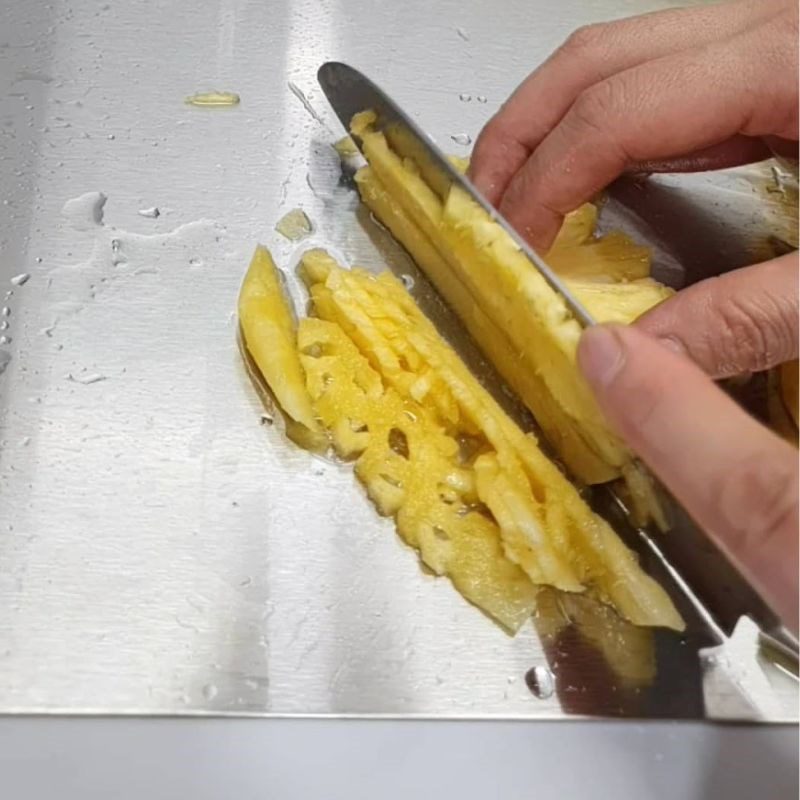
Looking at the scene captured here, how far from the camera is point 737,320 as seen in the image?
831 mm

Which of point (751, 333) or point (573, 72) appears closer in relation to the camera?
point (751, 333)

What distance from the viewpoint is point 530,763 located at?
2.71 ft

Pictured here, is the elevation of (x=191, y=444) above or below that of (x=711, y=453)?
below

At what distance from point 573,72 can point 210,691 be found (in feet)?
2.28

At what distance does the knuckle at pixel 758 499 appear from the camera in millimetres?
632

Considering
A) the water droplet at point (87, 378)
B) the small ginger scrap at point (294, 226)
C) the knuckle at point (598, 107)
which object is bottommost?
the water droplet at point (87, 378)

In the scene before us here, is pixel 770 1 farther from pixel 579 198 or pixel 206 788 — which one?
pixel 206 788

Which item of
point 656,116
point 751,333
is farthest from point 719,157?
point 751,333

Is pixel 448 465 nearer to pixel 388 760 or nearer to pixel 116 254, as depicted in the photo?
pixel 388 760

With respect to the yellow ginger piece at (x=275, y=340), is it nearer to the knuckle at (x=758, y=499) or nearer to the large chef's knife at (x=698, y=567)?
the large chef's knife at (x=698, y=567)

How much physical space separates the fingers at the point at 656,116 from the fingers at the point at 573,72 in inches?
2.1

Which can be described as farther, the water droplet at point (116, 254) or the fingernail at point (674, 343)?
the water droplet at point (116, 254)

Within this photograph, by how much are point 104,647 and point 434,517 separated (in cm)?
30

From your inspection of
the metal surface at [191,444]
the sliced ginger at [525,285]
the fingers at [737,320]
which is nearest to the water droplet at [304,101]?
the metal surface at [191,444]
